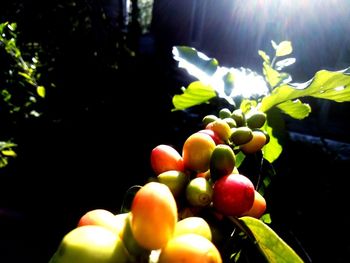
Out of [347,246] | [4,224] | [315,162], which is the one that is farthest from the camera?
[315,162]

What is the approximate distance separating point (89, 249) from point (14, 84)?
2.68 meters

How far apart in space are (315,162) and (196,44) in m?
6.10

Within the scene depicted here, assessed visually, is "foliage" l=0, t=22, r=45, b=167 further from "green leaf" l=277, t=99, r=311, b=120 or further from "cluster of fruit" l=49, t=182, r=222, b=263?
"cluster of fruit" l=49, t=182, r=222, b=263

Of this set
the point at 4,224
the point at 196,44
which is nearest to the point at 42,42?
the point at 4,224

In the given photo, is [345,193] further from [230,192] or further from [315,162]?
[230,192]

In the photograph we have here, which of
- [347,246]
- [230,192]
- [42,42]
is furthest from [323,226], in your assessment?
[42,42]

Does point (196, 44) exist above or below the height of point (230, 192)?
below

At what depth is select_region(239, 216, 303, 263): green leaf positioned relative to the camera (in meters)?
0.68

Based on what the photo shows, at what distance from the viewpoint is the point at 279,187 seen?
4.30 metres

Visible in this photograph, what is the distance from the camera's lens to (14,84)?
285cm

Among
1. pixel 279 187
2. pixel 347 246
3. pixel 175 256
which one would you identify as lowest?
pixel 347 246

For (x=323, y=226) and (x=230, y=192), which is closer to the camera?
(x=230, y=192)

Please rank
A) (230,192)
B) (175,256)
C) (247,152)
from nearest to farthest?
(175,256) → (230,192) → (247,152)

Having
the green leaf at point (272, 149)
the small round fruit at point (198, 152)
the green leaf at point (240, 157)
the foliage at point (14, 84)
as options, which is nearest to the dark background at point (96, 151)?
the foliage at point (14, 84)
